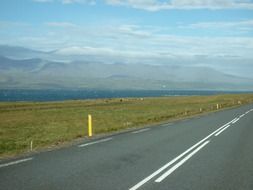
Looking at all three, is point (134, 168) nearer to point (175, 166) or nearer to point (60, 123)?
point (175, 166)

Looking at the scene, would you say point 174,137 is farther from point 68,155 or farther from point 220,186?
point 220,186

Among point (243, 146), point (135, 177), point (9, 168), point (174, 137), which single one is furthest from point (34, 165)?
point (174, 137)

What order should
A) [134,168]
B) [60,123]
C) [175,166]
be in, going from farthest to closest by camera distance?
[60,123]
[175,166]
[134,168]

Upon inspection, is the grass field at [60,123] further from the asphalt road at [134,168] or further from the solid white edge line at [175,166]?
the solid white edge line at [175,166]

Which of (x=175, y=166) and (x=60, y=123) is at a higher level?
(x=175, y=166)

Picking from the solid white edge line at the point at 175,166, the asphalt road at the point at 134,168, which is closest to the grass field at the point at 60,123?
the asphalt road at the point at 134,168

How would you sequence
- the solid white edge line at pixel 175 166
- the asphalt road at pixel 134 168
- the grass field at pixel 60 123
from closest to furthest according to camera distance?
1. the asphalt road at pixel 134 168
2. the solid white edge line at pixel 175 166
3. the grass field at pixel 60 123

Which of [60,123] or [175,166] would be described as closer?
[175,166]

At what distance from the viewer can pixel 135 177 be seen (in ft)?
33.5

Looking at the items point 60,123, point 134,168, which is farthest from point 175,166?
point 60,123

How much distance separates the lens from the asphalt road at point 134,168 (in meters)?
9.34

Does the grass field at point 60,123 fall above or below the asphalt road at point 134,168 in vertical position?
below

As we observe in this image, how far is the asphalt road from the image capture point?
30.6 feet

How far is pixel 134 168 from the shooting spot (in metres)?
11.5
